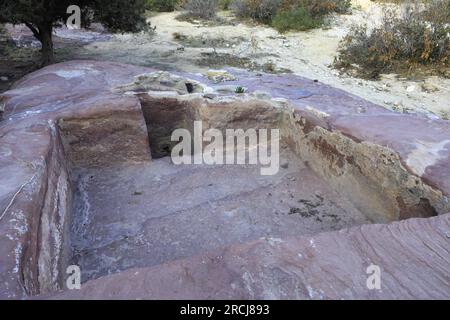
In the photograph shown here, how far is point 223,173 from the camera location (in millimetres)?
3463

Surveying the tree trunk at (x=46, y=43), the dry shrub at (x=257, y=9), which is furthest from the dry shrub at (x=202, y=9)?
the tree trunk at (x=46, y=43)

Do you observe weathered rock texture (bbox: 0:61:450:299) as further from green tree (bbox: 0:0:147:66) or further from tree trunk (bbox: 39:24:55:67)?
tree trunk (bbox: 39:24:55:67)

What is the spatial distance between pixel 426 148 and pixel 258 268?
4.67ft

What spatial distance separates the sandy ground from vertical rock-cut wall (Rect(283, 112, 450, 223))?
2.89 m

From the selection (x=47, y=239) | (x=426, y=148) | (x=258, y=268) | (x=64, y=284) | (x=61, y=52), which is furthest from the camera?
(x=61, y=52)

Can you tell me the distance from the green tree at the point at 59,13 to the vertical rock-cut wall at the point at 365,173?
3.66 metres

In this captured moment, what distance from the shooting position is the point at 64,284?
2283mm

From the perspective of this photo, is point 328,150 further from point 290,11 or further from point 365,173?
point 290,11

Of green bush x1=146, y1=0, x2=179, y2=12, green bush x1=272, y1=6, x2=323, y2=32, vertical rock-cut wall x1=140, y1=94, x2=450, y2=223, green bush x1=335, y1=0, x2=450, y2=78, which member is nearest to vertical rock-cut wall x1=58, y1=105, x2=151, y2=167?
vertical rock-cut wall x1=140, y1=94, x2=450, y2=223

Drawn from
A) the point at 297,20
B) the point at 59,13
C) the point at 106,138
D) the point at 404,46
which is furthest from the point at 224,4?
the point at 106,138

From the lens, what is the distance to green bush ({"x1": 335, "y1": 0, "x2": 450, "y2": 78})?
7.16m

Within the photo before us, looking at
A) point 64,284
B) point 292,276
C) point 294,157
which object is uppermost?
point 292,276

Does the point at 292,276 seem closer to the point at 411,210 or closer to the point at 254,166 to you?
the point at 411,210

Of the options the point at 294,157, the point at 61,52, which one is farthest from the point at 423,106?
the point at 61,52
